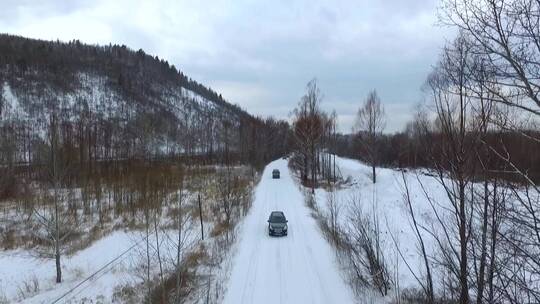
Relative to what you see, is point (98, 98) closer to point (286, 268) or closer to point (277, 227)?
point (277, 227)

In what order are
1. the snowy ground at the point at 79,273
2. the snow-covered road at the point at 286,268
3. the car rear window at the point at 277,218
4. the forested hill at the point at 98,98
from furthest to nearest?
the forested hill at the point at 98,98
the car rear window at the point at 277,218
the snowy ground at the point at 79,273
the snow-covered road at the point at 286,268

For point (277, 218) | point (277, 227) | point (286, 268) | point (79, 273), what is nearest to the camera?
point (286, 268)

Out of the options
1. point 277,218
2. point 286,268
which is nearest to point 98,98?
point 277,218

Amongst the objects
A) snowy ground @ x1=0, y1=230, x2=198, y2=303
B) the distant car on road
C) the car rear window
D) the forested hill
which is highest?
the forested hill

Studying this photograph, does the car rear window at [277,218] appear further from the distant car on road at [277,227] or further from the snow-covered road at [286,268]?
the snow-covered road at [286,268]

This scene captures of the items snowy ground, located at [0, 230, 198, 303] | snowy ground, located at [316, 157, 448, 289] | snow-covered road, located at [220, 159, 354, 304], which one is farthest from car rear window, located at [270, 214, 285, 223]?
snowy ground, located at [0, 230, 198, 303]

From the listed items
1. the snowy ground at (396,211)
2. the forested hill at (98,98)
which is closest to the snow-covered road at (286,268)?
the snowy ground at (396,211)

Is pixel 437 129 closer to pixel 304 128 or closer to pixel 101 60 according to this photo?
pixel 304 128

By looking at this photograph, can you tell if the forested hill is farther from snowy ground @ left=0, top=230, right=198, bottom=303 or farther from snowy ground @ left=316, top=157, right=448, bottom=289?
snowy ground @ left=0, top=230, right=198, bottom=303

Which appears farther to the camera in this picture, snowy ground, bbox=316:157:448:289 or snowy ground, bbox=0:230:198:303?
snowy ground, bbox=0:230:198:303

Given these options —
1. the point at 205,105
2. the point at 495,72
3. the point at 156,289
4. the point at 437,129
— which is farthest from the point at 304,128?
the point at 205,105
